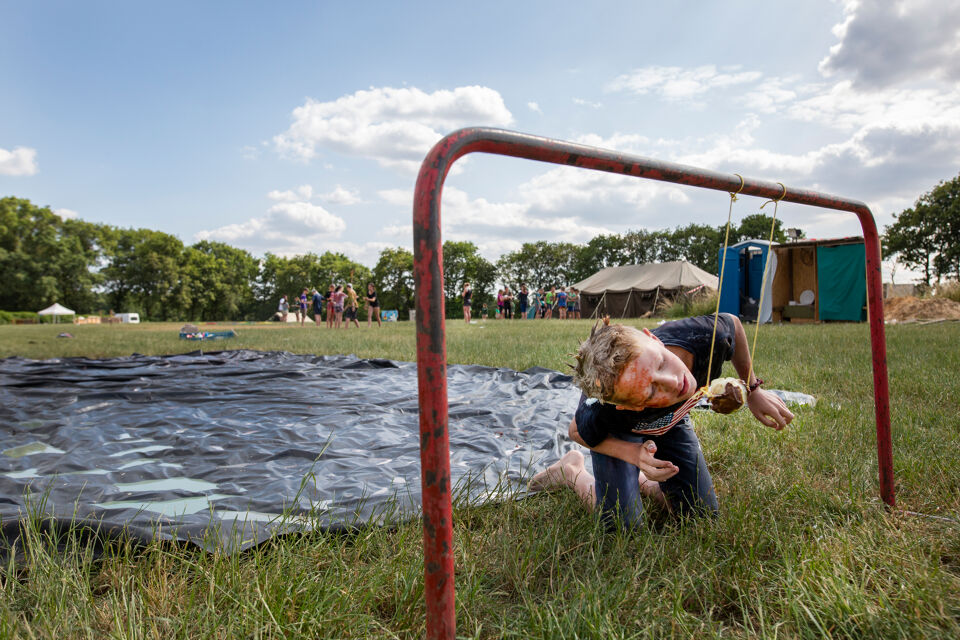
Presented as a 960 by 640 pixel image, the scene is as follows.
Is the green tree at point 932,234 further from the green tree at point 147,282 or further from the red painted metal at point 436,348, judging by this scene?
the green tree at point 147,282

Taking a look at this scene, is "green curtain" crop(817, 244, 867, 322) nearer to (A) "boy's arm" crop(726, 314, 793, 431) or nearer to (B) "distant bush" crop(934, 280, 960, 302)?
(B) "distant bush" crop(934, 280, 960, 302)

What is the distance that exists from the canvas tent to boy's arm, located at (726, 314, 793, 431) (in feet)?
91.1

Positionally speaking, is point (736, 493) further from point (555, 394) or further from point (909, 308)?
point (909, 308)

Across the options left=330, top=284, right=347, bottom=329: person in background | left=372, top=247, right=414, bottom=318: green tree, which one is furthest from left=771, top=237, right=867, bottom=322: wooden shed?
left=372, top=247, right=414, bottom=318: green tree

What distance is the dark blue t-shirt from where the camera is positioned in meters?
1.72

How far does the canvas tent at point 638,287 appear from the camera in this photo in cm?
2952

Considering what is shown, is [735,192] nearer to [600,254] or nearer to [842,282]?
[842,282]

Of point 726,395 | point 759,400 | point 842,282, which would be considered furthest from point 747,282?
point 726,395

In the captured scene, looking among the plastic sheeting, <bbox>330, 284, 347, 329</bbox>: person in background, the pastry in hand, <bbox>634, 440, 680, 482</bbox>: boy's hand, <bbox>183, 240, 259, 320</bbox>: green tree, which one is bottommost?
the plastic sheeting

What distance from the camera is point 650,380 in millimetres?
1436

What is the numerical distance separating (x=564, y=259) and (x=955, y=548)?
5927 centimetres

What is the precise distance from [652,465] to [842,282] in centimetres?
1514

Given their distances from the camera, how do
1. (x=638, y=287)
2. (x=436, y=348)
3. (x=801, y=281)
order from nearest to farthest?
(x=436, y=348) < (x=801, y=281) < (x=638, y=287)

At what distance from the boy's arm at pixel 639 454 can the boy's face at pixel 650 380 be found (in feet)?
0.45
